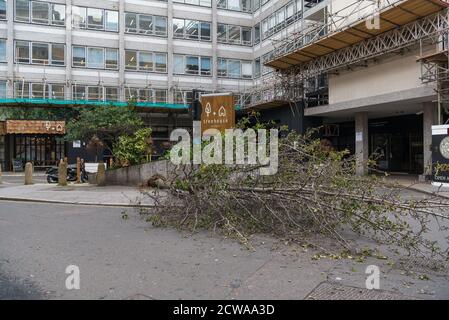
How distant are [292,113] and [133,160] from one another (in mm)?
12741

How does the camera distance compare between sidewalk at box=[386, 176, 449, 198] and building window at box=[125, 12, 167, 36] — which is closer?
sidewalk at box=[386, 176, 449, 198]

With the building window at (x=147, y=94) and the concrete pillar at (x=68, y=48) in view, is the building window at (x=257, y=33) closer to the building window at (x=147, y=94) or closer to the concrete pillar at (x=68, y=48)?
the building window at (x=147, y=94)

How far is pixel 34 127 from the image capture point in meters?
31.2

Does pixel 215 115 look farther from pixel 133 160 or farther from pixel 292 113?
pixel 292 113

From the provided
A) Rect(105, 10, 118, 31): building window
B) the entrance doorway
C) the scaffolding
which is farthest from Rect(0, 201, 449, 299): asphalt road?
Rect(105, 10, 118, 31): building window

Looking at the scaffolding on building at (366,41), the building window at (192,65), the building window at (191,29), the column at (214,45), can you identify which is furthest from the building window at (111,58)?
the scaffolding on building at (366,41)

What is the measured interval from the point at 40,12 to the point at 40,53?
3.14 m

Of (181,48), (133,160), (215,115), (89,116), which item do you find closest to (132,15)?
(181,48)

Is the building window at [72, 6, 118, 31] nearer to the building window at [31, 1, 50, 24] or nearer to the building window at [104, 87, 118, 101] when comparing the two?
the building window at [31, 1, 50, 24]

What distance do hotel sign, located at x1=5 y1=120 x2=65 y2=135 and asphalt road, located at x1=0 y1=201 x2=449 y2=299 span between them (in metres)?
25.1

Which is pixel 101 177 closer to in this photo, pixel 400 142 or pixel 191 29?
pixel 400 142

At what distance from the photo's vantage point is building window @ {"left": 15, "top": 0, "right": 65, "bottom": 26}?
32000 mm

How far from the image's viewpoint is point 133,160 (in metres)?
18.6
